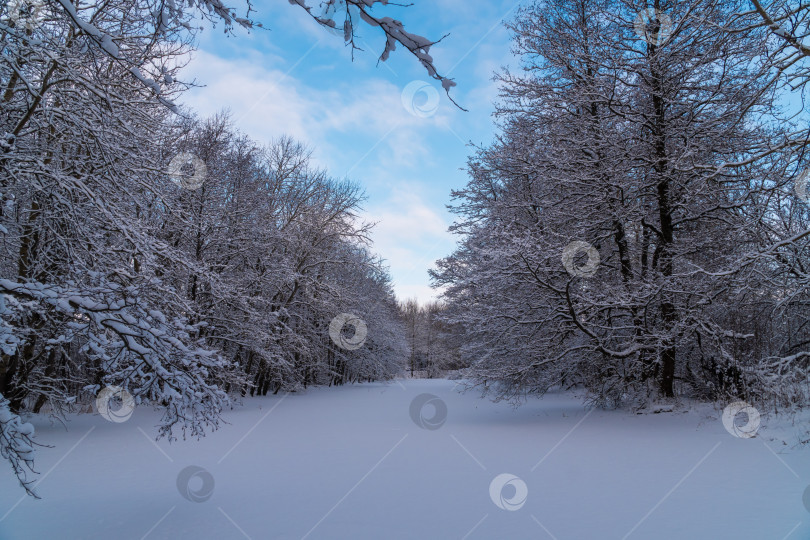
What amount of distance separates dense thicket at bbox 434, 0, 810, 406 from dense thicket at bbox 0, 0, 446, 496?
20.8 ft

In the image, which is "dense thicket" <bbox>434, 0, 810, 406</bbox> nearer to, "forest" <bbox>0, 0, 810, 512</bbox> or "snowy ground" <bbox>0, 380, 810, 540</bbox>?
"forest" <bbox>0, 0, 810, 512</bbox>

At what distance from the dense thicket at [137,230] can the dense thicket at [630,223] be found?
6.34 m

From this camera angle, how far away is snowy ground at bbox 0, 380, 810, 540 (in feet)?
13.0

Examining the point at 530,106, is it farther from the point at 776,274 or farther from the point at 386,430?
the point at 386,430

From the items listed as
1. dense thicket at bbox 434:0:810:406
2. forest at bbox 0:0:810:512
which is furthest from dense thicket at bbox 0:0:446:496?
dense thicket at bbox 434:0:810:406

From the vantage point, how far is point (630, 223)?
1074 cm

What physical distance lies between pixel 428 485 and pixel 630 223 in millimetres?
8610

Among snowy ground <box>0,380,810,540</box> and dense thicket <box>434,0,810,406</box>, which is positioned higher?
dense thicket <box>434,0,810,406</box>

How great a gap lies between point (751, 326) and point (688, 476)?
7771 mm

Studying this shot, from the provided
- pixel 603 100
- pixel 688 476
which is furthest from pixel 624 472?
pixel 603 100

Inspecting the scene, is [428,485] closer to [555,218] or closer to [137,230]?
[137,230]

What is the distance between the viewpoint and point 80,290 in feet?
10.9

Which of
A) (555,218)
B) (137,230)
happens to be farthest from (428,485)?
(555,218)

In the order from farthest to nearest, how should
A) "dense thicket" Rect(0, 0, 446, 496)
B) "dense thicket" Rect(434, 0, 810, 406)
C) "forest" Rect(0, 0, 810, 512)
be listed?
1. "dense thicket" Rect(434, 0, 810, 406)
2. "forest" Rect(0, 0, 810, 512)
3. "dense thicket" Rect(0, 0, 446, 496)
